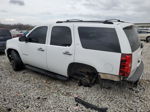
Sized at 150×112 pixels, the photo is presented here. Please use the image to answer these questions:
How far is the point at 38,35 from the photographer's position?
445cm

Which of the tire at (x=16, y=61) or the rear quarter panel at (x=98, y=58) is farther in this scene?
the tire at (x=16, y=61)

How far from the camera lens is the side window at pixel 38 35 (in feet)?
14.0

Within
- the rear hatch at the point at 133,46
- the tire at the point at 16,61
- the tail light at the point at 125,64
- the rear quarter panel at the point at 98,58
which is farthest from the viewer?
the tire at the point at 16,61

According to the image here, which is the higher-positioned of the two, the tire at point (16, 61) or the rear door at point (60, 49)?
the rear door at point (60, 49)

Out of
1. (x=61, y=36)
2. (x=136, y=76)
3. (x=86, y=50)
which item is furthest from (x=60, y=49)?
(x=136, y=76)

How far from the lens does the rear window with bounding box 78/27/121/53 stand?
9.82 feet

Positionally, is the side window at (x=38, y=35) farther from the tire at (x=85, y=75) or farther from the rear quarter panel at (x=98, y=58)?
the tire at (x=85, y=75)

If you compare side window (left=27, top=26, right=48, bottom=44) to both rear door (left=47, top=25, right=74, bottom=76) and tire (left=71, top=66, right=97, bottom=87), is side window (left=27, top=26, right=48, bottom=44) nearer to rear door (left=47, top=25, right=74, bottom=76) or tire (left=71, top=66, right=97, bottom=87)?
rear door (left=47, top=25, right=74, bottom=76)

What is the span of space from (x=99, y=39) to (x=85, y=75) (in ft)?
3.69

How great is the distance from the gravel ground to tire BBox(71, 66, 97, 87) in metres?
0.21

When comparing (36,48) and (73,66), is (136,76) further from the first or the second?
(36,48)

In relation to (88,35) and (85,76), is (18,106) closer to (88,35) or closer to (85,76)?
(85,76)

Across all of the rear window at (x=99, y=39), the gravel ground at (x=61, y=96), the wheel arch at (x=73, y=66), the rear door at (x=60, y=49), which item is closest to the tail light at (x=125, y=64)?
the rear window at (x=99, y=39)

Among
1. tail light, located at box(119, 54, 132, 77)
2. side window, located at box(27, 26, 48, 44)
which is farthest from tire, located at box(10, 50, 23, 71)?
tail light, located at box(119, 54, 132, 77)
